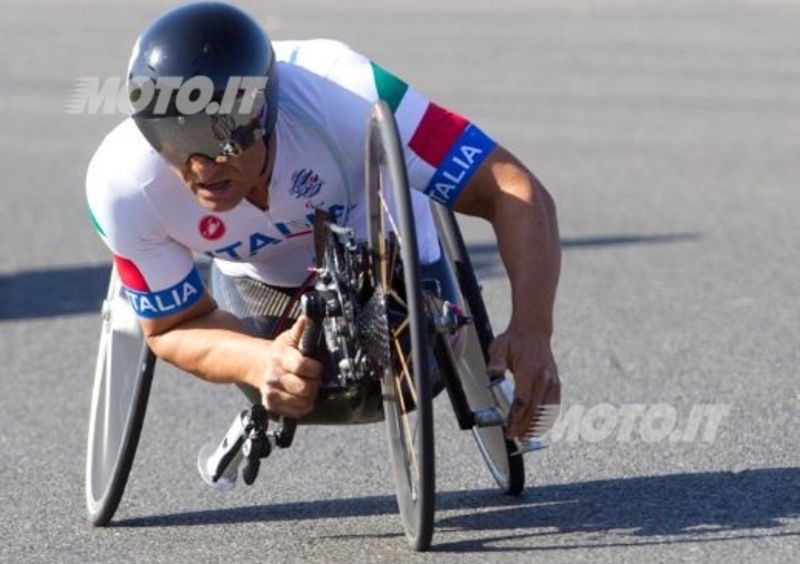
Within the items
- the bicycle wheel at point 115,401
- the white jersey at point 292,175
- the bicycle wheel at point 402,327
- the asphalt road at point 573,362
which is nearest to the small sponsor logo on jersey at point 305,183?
the white jersey at point 292,175

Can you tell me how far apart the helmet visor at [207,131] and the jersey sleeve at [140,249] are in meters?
0.27

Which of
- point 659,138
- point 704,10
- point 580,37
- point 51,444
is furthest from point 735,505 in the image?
point 704,10

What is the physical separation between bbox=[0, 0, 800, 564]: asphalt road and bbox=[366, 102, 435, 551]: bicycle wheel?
0.73ft

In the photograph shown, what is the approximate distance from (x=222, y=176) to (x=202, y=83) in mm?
255

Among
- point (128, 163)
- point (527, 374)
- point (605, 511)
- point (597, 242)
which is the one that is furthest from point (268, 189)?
point (597, 242)

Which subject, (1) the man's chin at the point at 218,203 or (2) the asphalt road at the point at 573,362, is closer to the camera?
(1) the man's chin at the point at 218,203

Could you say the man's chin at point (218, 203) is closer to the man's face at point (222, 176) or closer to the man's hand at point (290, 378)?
the man's face at point (222, 176)

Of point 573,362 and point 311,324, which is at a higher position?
point 311,324

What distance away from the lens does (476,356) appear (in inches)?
235

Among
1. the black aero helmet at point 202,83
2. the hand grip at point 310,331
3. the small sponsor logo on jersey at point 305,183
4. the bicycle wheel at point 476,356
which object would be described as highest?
the black aero helmet at point 202,83

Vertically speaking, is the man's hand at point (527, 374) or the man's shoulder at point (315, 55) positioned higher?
the man's shoulder at point (315, 55)

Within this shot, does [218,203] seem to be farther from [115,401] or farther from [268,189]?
[115,401]

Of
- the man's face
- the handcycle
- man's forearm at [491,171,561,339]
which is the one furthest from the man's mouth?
man's forearm at [491,171,561,339]

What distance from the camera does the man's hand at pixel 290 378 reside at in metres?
4.99
